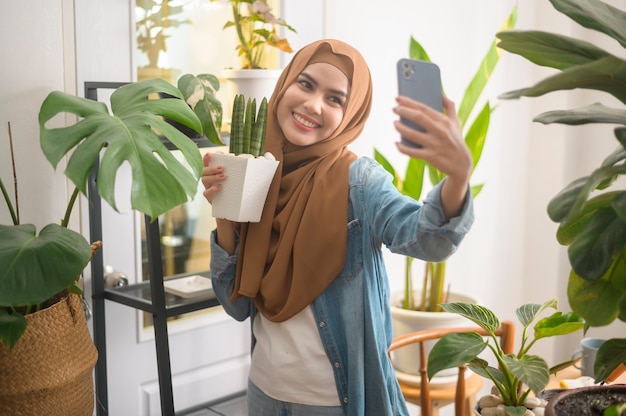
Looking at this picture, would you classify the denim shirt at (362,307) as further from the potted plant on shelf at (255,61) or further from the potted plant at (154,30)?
the potted plant at (154,30)

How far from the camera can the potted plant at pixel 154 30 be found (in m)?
1.87

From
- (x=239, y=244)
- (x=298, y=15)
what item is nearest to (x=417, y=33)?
(x=298, y=15)

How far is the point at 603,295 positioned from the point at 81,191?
0.79 metres

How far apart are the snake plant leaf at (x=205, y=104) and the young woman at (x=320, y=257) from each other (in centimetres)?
14

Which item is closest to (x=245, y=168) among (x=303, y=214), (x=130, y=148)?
(x=303, y=214)

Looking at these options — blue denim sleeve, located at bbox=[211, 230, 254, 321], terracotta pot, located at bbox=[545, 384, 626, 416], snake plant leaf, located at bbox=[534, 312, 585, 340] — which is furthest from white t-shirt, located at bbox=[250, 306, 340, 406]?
terracotta pot, located at bbox=[545, 384, 626, 416]

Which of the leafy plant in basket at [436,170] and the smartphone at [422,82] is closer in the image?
the smartphone at [422,82]

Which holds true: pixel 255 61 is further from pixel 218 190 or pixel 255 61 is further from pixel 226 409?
pixel 226 409

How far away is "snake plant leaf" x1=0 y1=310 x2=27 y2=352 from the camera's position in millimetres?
1213

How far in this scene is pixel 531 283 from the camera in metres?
3.23

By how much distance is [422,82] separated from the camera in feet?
3.46

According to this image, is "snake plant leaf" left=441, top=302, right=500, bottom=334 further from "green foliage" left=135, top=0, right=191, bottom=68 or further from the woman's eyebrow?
"green foliage" left=135, top=0, right=191, bottom=68

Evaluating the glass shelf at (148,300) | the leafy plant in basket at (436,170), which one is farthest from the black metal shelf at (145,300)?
the leafy plant in basket at (436,170)

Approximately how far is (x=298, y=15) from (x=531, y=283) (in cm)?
176
